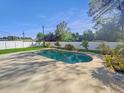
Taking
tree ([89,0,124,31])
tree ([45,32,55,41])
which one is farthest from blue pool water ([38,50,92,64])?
tree ([45,32,55,41])

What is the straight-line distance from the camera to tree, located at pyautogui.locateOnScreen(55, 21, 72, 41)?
48847 mm

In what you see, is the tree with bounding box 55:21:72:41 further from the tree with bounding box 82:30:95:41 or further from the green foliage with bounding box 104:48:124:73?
the green foliage with bounding box 104:48:124:73

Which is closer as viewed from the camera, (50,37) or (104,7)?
(104,7)

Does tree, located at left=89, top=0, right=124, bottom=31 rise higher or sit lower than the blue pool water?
higher

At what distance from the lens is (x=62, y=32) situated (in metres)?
49.6

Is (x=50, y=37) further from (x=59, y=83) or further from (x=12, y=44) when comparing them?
(x=59, y=83)

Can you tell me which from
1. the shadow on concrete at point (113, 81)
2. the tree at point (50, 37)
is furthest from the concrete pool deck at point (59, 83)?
the tree at point (50, 37)

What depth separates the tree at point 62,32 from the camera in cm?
4885

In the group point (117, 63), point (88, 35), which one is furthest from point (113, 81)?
point (88, 35)

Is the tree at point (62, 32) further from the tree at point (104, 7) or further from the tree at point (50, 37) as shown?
the tree at point (104, 7)

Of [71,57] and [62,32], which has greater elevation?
[62,32]

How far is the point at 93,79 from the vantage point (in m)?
9.18

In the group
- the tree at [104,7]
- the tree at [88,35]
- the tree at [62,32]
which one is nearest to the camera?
the tree at [104,7]

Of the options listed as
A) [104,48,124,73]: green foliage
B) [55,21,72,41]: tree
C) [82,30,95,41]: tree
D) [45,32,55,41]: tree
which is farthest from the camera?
[45,32,55,41]: tree
